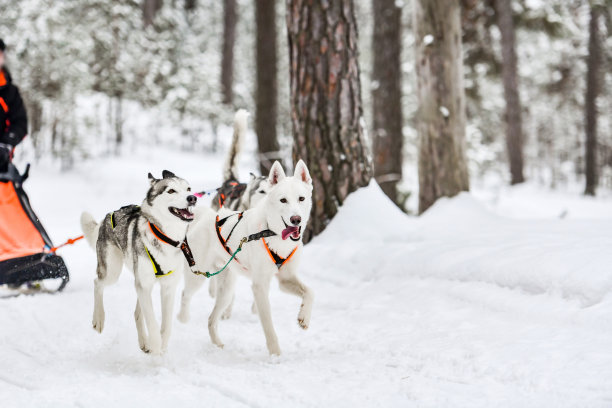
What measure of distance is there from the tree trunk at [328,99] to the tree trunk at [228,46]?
49.5 feet

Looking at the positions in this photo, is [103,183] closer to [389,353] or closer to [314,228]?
[314,228]

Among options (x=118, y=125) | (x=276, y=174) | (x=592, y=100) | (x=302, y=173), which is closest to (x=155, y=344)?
(x=276, y=174)

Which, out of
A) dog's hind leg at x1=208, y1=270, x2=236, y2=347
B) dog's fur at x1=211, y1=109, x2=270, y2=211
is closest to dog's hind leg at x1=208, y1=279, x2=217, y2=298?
dog's fur at x1=211, y1=109, x2=270, y2=211

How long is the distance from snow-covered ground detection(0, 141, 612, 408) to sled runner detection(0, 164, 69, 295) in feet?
0.84

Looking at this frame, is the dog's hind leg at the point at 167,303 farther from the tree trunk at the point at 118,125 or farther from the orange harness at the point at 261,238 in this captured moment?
the tree trunk at the point at 118,125

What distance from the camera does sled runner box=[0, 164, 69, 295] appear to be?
438cm

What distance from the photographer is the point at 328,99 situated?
6488 millimetres

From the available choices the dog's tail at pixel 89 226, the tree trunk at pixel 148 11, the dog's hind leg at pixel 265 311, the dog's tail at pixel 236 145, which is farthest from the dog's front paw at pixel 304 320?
the tree trunk at pixel 148 11

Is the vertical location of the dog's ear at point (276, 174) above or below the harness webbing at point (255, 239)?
above

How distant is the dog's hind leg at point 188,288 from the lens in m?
3.92

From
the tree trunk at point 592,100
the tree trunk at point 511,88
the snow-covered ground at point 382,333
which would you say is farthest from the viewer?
the tree trunk at point 592,100

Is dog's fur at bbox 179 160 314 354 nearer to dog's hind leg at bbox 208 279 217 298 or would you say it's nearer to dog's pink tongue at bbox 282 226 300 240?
dog's pink tongue at bbox 282 226 300 240

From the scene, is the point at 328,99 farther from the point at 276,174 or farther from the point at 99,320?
the point at 99,320

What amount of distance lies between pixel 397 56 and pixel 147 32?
12671mm
